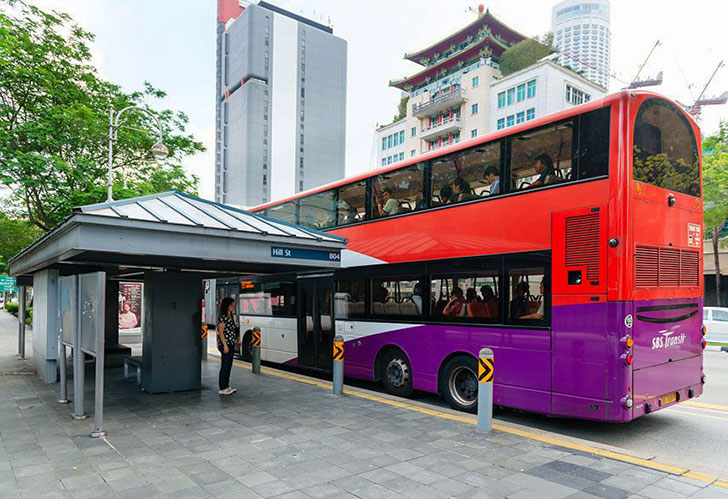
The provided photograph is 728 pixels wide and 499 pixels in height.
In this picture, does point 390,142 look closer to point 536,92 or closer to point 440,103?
point 440,103

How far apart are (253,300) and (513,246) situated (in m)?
8.48

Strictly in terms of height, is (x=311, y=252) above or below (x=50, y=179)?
below

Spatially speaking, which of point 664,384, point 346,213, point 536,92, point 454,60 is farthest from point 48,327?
point 454,60

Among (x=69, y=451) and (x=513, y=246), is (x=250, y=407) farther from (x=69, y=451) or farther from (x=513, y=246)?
(x=513, y=246)

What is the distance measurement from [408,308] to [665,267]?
13.6ft

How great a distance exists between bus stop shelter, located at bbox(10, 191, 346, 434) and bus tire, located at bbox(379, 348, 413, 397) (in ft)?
7.89

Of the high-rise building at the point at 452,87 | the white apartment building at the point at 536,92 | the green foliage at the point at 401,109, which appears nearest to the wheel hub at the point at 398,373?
the white apartment building at the point at 536,92

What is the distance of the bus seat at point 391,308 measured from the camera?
9.30m

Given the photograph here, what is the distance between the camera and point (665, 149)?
6.76m

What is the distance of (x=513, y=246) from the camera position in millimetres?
7219

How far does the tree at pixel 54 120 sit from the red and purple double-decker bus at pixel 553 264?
433 inches

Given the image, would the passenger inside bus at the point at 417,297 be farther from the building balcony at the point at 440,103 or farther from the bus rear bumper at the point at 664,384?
the building balcony at the point at 440,103

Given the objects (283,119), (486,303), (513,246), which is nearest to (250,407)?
Result: (486,303)

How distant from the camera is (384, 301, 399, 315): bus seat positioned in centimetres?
930
